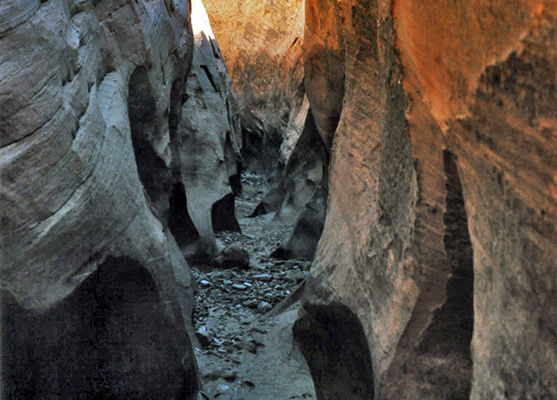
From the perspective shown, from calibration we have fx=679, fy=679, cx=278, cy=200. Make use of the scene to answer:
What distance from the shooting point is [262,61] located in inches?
618

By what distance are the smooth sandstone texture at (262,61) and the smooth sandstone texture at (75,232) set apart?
29.1 ft

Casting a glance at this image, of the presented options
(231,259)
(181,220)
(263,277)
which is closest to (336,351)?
(263,277)

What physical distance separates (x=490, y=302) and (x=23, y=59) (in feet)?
8.04

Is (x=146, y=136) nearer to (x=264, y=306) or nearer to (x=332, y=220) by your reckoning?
(x=264, y=306)

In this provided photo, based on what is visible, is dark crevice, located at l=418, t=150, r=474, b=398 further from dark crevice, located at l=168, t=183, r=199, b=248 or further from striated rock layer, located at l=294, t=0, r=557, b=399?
dark crevice, located at l=168, t=183, r=199, b=248

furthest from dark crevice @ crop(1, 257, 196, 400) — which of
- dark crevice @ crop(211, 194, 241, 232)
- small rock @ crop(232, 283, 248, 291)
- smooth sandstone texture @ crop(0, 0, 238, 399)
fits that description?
dark crevice @ crop(211, 194, 241, 232)

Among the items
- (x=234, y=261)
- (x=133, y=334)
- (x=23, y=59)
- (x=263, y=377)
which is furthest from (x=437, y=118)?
(x=234, y=261)

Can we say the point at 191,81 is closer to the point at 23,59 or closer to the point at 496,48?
the point at 23,59

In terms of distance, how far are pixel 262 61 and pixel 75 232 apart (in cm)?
1257

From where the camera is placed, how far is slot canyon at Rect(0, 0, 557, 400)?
1.88m

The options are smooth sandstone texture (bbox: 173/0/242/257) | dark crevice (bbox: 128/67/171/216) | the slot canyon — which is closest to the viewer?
the slot canyon

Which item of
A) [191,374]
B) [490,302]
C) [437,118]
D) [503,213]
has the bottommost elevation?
[191,374]

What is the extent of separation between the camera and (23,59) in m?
3.29

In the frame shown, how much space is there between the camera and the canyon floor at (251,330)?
485 cm
